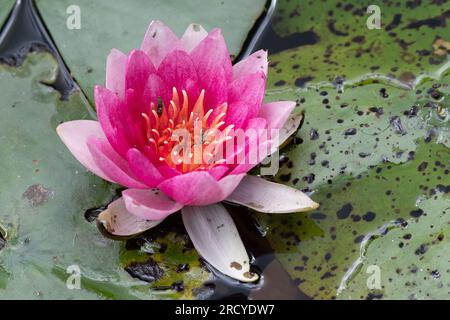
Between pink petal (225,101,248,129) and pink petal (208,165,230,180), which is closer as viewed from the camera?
pink petal (208,165,230,180)

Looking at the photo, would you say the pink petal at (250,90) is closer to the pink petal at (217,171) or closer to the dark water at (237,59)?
the pink petal at (217,171)

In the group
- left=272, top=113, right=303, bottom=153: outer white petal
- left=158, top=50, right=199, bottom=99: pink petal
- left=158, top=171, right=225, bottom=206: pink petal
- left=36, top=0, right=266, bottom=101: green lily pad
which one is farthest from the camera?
left=36, top=0, right=266, bottom=101: green lily pad

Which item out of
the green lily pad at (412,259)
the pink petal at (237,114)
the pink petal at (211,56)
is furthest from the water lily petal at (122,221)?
the green lily pad at (412,259)

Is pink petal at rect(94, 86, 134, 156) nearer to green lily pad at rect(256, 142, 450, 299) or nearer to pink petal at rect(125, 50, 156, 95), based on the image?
pink petal at rect(125, 50, 156, 95)

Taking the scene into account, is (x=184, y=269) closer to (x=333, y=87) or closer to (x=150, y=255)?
(x=150, y=255)

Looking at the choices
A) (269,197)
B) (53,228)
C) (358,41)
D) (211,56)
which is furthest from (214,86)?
(358,41)

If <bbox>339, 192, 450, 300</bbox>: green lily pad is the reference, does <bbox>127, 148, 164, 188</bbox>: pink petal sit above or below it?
above

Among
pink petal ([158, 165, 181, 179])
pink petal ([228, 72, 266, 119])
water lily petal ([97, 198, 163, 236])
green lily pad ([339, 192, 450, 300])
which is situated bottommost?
green lily pad ([339, 192, 450, 300])

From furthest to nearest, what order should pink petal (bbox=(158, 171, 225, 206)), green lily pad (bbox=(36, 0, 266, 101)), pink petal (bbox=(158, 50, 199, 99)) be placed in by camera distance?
1. green lily pad (bbox=(36, 0, 266, 101))
2. pink petal (bbox=(158, 50, 199, 99))
3. pink petal (bbox=(158, 171, 225, 206))

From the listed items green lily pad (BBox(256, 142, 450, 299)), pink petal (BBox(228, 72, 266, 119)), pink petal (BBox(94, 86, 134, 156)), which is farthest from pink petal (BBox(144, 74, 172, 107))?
green lily pad (BBox(256, 142, 450, 299))
